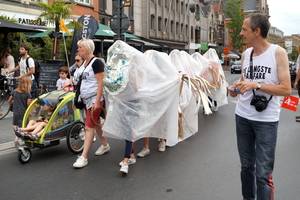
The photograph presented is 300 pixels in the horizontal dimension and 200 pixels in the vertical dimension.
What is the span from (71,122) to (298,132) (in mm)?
5138

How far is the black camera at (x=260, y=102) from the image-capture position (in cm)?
294

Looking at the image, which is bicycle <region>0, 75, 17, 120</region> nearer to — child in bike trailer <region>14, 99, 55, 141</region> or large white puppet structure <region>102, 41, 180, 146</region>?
child in bike trailer <region>14, 99, 55, 141</region>

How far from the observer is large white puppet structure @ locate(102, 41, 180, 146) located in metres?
4.60

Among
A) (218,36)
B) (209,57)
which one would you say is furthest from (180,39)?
(209,57)

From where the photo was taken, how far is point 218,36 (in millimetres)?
70688

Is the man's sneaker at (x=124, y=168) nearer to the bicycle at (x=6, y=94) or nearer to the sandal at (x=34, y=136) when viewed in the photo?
the sandal at (x=34, y=136)

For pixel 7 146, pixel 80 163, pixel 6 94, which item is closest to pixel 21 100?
pixel 7 146

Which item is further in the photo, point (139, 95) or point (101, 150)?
point (101, 150)

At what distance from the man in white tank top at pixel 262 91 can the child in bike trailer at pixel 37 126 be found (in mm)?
3540

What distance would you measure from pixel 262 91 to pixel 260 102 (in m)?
0.10

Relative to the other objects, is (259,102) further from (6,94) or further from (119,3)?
(119,3)

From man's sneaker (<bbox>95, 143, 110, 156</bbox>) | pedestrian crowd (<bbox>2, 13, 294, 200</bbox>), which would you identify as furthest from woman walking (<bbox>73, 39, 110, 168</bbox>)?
pedestrian crowd (<bbox>2, 13, 294, 200</bbox>)

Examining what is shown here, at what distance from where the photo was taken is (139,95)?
15.8 feet

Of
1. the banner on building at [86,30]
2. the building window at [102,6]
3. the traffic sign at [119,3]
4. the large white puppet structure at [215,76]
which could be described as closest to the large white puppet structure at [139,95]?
the large white puppet structure at [215,76]
